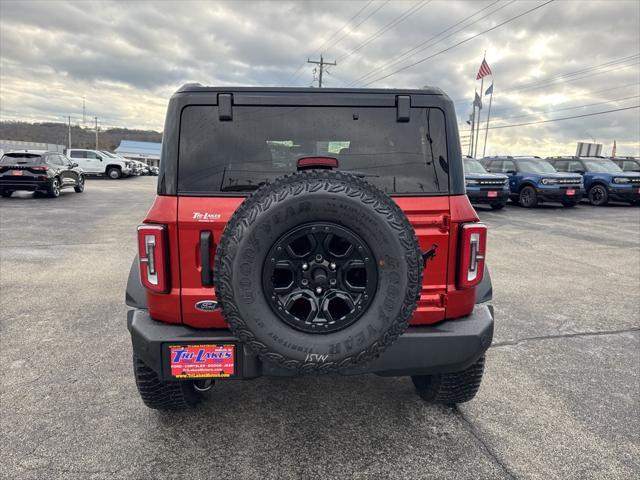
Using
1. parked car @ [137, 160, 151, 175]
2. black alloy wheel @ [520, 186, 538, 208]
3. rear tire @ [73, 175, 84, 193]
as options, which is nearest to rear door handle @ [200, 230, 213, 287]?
black alloy wheel @ [520, 186, 538, 208]

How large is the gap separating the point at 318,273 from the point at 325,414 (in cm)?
126

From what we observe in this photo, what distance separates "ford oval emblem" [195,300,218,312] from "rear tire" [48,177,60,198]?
16627 mm

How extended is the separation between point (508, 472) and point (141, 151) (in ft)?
279

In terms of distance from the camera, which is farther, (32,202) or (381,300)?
(32,202)

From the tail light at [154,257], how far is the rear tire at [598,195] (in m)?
19.8

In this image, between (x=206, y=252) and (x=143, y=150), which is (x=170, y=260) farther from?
(x=143, y=150)

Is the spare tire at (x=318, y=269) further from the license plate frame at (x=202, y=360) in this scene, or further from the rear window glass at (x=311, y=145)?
the rear window glass at (x=311, y=145)

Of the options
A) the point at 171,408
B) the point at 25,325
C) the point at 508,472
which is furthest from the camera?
the point at 25,325

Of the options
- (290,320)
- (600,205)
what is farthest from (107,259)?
(600,205)

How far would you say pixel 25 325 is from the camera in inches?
171

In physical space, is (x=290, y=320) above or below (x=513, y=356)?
above

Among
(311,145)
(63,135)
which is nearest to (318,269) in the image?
(311,145)

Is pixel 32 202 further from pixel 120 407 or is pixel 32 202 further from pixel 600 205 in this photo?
pixel 600 205

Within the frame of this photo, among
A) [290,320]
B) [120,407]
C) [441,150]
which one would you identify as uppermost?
[441,150]
